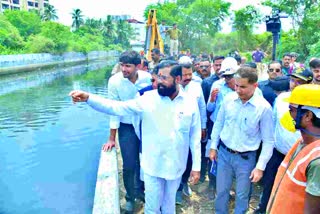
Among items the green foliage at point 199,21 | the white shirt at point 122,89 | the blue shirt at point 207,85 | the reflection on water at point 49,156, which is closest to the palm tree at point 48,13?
the green foliage at point 199,21

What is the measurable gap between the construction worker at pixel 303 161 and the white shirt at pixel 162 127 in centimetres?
126

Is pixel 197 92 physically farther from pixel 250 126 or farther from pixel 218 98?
pixel 250 126

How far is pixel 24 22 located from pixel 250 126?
53094 millimetres

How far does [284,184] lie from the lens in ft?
5.66

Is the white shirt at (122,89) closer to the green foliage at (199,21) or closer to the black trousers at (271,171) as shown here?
the black trousers at (271,171)

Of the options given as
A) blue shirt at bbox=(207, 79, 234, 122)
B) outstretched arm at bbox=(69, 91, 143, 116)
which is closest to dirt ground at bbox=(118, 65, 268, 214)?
blue shirt at bbox=(207, 79, 234, 122)

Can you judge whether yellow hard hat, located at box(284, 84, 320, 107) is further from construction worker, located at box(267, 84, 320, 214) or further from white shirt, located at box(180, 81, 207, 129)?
white shirt, located at box(180, 81, 207, 129)

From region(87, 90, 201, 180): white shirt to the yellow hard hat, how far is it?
135 cm

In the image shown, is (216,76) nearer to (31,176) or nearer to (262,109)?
(262,109)

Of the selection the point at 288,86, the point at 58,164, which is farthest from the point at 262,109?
the point at 58,164

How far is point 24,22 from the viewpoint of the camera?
49.7 metres

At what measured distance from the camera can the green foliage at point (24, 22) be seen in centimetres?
4956

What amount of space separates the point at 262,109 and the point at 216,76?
1791mm

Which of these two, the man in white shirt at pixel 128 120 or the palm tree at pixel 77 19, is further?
the palm tree at pixel 77 19
